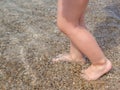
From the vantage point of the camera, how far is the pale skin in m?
1.25

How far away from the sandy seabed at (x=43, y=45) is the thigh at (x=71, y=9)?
352 millimetres

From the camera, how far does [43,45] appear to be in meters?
1.75

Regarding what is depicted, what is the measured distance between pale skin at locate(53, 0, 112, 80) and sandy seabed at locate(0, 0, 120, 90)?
0.06 meters

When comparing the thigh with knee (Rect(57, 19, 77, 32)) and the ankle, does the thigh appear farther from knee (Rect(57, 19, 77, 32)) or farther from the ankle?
the ankle

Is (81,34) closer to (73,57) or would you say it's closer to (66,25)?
(66,25)

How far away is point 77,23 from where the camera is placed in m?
1.32

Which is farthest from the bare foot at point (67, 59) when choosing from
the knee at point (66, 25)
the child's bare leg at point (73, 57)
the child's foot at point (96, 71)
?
the knee at point (66, 25)

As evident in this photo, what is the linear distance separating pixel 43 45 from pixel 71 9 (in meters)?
0.56

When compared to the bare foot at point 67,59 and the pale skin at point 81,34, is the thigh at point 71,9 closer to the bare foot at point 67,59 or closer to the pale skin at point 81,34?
the pale skin at point 81,34

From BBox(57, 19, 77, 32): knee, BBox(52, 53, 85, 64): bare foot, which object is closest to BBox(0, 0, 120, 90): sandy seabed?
BBox(52, 53, 85, 64): bare foot

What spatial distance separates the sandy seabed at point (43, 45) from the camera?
144 cm

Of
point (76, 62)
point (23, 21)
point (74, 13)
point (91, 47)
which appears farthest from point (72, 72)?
point (23, 21)

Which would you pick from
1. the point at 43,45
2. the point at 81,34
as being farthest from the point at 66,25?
the point at 43,45

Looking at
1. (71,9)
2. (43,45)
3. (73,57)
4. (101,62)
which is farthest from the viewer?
(43,45)
